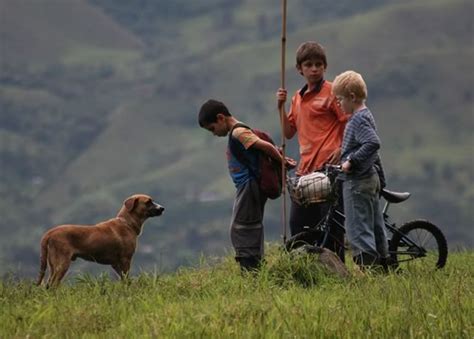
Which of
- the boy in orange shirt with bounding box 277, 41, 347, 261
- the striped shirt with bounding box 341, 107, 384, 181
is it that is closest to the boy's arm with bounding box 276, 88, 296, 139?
the boy in orange shirt with bounding box 277, 41, 347, 261

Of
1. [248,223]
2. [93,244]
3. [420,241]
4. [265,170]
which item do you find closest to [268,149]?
[265,170]

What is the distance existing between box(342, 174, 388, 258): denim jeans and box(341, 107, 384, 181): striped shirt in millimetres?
83

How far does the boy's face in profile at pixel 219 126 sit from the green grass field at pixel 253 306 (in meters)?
1.33

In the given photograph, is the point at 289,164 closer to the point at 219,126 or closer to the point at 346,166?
the point at 346,166

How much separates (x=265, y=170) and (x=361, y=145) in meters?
0.91

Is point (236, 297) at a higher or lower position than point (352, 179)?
lower

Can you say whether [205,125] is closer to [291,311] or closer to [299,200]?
[299,200]

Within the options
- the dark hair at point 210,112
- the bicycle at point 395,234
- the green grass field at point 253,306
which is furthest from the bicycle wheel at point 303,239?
the dark hair at point 210,112

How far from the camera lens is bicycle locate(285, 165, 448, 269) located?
34.1ft

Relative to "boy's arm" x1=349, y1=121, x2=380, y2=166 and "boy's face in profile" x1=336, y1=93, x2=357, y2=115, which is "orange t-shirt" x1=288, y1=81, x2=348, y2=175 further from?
"boy's arm" x1=349, y1=121, x2=380, y2=166

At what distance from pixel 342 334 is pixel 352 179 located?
11.0ft

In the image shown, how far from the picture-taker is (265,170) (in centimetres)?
999

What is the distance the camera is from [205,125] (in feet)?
32.7

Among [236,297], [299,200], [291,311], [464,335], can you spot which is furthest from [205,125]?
[464,335]
